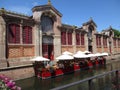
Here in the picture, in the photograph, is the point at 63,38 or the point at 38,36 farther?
the point at 63,38

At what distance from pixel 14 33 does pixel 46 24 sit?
22.2 ft

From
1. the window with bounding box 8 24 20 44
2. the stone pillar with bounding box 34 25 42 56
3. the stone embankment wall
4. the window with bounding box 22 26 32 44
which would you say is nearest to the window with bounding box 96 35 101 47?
the stone pillar with bounding box 34 25 42 56

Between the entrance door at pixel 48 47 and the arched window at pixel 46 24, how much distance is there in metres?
1.25

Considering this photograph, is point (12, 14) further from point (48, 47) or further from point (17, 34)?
point (48, 47)

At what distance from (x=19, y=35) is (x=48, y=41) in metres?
6.04

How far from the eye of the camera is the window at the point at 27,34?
22.0 meters

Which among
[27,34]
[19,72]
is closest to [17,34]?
[27,34]

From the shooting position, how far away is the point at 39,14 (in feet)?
79.2

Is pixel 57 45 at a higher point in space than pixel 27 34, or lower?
lower

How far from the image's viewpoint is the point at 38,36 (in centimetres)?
2377

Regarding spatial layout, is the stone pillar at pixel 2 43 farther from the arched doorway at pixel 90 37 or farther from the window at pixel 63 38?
the arched doorway at pixel 90 37

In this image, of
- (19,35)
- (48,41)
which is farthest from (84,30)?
(19,35)

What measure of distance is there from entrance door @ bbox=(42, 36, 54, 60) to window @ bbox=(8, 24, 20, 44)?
17.6 ft

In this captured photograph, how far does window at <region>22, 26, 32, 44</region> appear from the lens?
A: 72.1 ft
